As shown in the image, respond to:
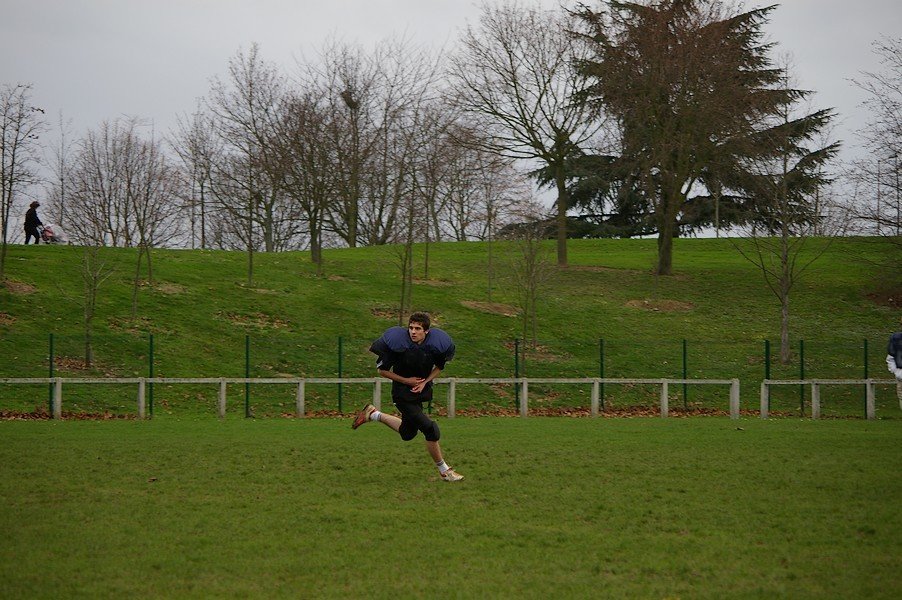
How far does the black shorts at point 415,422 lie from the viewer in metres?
11.0

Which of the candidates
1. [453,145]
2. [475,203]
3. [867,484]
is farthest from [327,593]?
[475,203]

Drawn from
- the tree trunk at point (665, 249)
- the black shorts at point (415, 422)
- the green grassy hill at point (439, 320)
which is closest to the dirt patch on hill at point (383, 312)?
the green grassy hill at point (439, 320)

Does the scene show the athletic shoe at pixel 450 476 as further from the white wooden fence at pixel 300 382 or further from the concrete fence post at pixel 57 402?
the concrete fence post at pixel 57 402

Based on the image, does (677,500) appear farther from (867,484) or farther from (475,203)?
(475,203)

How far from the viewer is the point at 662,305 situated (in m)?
40.5

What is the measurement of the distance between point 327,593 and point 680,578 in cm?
234

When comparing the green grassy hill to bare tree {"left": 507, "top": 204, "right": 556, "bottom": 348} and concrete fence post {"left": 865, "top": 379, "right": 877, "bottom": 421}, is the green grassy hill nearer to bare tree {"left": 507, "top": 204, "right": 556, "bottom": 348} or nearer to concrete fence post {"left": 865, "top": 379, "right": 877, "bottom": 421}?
bare tree {"left": 507, "top": 204, "right": 556, "bottom": 348}

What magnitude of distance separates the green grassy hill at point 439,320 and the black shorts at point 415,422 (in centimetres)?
1425

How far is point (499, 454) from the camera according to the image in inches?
541

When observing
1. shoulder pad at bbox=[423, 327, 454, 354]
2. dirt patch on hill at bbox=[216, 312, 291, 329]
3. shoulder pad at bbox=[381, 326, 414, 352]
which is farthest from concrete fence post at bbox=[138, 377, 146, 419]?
shoulder pad at bbox=[423, 327, 454, 354]

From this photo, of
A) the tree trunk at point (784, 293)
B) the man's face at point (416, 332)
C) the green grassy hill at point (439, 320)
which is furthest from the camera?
the tree trunk at point (784, 293)

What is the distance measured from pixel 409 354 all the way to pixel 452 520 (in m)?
2.76

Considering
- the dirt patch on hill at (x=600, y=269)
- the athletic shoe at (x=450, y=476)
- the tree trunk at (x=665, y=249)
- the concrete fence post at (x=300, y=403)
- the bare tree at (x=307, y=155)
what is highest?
the bare tree at (x=307, y=155)

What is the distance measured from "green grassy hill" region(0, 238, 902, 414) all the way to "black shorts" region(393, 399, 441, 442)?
46.8 feet
